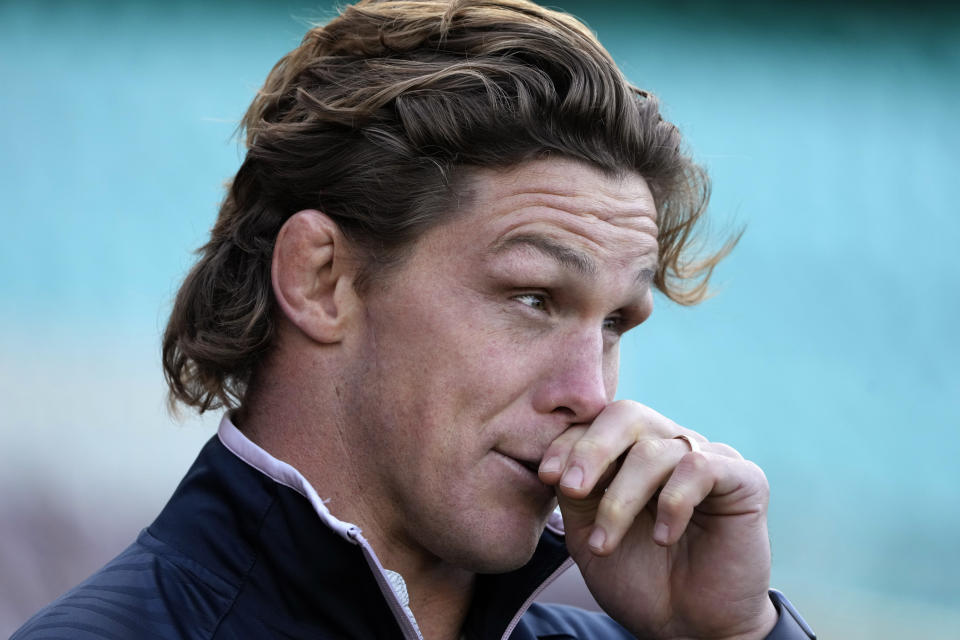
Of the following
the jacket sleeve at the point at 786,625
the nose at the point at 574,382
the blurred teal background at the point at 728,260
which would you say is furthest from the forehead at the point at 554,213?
the blurred teal background at the point at 728,260

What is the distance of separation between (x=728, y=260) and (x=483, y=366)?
2.40 meters

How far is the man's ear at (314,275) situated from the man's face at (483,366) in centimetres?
7

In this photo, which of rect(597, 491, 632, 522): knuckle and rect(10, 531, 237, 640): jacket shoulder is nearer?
rect(10, 531, 237, 640): jacket shoulder

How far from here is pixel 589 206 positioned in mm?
2014

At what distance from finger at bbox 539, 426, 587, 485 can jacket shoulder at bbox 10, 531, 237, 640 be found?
0.59 m

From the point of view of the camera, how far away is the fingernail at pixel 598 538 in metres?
1.81

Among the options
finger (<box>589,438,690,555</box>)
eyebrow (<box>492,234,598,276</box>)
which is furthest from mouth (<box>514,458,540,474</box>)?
eyebrow (<box>492,234,598,276</box>)

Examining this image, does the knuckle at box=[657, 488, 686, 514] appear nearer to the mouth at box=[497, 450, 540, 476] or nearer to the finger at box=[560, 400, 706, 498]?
the finger at box=[560, 400, 706, 498]

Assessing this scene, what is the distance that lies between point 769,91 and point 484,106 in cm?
245

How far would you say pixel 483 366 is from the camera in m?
1.86

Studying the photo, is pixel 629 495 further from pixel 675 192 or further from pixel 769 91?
pixel 769 91

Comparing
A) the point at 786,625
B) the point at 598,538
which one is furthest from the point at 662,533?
the point at 786,625

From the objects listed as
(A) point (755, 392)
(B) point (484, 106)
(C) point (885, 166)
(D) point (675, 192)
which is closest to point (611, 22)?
(C) point (885, 166)

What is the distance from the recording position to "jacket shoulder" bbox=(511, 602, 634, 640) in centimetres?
242
